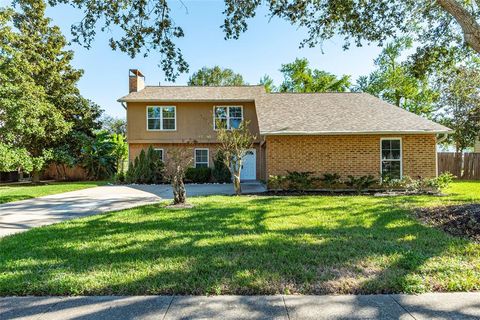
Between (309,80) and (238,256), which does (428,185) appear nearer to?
(238,256)

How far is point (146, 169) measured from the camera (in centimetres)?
1783

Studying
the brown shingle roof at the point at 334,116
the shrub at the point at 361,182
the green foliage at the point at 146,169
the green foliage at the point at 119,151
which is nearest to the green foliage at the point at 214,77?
the green foliage at the point at 119,151

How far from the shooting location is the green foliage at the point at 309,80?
30812mm

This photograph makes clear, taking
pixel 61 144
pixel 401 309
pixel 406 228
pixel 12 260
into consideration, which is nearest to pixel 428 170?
pixel 406 228

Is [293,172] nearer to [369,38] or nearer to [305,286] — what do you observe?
[369,38]

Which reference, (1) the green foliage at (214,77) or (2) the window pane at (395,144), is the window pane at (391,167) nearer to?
(2) the window pane at (395,144)

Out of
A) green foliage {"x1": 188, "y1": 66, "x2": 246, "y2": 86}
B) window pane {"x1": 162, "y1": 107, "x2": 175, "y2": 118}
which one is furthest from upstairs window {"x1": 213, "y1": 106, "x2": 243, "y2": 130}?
green foliage {"x1": 188, "y1": 66, "x2": 246, "y2": 86}

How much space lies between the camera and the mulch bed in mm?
5699

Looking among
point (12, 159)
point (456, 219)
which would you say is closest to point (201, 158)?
point (12, 159)

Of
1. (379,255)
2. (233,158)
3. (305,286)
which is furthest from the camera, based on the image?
(233,158)

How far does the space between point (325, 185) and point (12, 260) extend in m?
10.8

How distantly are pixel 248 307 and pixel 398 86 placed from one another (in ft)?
99.0

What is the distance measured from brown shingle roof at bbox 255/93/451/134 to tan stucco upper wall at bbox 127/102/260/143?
2.94 m

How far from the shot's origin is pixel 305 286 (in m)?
3.50
